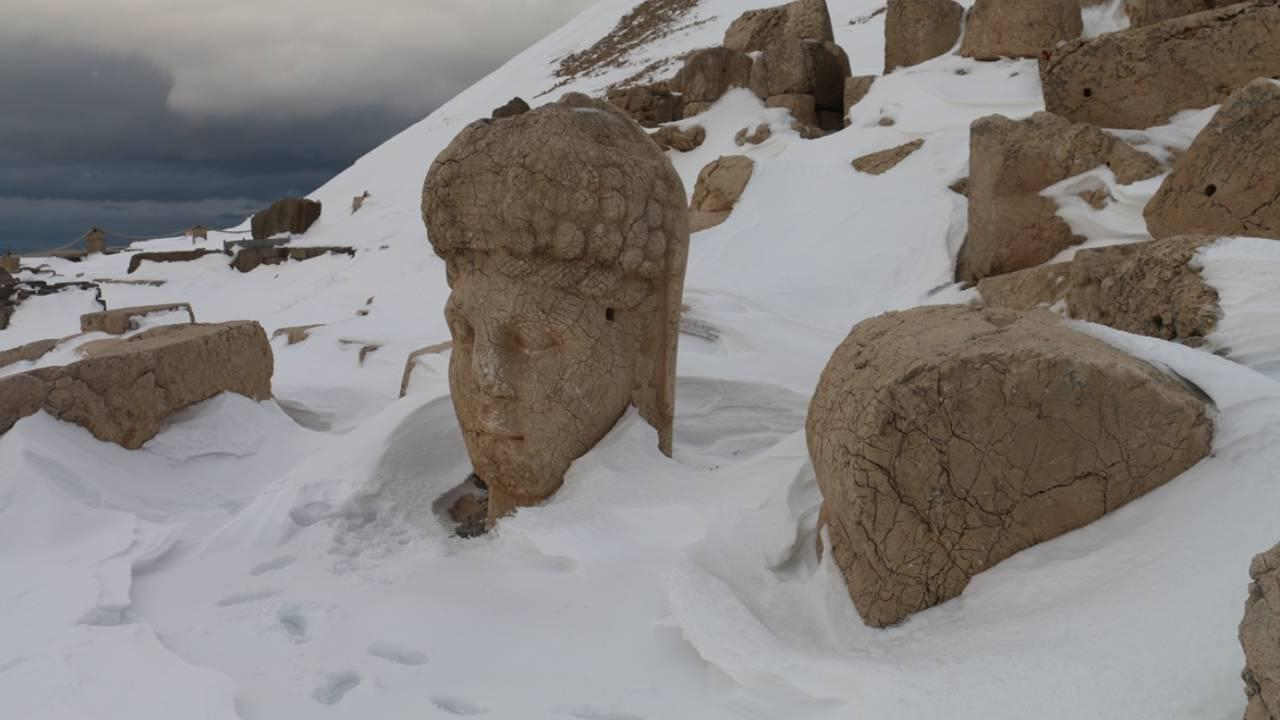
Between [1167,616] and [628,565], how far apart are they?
1475 mm

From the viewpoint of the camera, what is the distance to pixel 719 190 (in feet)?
35.3

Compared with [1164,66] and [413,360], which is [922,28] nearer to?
[1164,66]

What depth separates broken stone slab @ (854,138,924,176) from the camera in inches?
386

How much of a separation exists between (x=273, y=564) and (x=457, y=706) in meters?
1.28

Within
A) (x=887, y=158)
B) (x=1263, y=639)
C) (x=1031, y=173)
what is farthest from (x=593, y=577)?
(x=887, y=158)

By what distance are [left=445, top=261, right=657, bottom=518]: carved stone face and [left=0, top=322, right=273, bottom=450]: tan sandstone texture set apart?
1950mm

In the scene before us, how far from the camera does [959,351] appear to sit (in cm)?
213

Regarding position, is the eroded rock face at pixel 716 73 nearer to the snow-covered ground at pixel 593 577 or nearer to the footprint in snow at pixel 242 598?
the snow-covered ground at pixel 593 577

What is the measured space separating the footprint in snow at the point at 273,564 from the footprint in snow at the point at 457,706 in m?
1.19

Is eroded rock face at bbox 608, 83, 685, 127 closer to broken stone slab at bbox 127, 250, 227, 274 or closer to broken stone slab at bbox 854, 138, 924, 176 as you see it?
broken stone slab at bbox 854, 138, 924, 176

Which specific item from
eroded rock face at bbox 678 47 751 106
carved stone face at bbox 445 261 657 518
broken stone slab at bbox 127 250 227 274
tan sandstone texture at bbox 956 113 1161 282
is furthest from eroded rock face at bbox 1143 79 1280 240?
broken stone slab at bbox 127 250 227 274

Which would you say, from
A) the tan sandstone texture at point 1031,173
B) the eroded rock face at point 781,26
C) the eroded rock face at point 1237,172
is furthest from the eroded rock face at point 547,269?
the eroded rock face at point 781,26

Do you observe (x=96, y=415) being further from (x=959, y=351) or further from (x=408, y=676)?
(x=959, y=351)

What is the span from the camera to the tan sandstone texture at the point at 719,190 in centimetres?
1047
